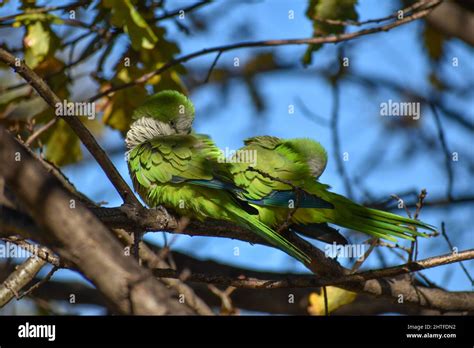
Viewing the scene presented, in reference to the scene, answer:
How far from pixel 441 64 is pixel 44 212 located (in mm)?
7231

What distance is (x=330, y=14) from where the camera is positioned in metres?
6.13

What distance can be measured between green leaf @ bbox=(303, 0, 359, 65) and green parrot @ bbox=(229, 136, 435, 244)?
→ 1112 millimetres

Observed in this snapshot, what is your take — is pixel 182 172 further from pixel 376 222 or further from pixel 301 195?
pixel 376 222

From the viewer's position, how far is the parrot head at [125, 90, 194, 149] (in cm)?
564

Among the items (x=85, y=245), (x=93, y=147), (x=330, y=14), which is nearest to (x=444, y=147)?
(x=330, y=14)

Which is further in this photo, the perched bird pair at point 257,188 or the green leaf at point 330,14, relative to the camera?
the green leaf at point 330,14

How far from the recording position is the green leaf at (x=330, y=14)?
6113mm

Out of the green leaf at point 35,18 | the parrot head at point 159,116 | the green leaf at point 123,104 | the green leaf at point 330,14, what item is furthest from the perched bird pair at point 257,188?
the green leaf at point 35,18

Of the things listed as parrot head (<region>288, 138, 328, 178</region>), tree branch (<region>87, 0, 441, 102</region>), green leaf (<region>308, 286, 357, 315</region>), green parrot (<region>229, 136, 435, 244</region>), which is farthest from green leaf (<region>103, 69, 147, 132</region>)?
green leaf (<region>308, 286, 357, 315</region>)

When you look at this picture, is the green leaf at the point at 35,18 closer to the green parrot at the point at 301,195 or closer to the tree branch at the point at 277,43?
the tree branch at the point at 277,43

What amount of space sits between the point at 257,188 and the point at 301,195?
0.49m

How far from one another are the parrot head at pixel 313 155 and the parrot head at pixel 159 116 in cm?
97

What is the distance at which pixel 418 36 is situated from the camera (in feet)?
26.8
